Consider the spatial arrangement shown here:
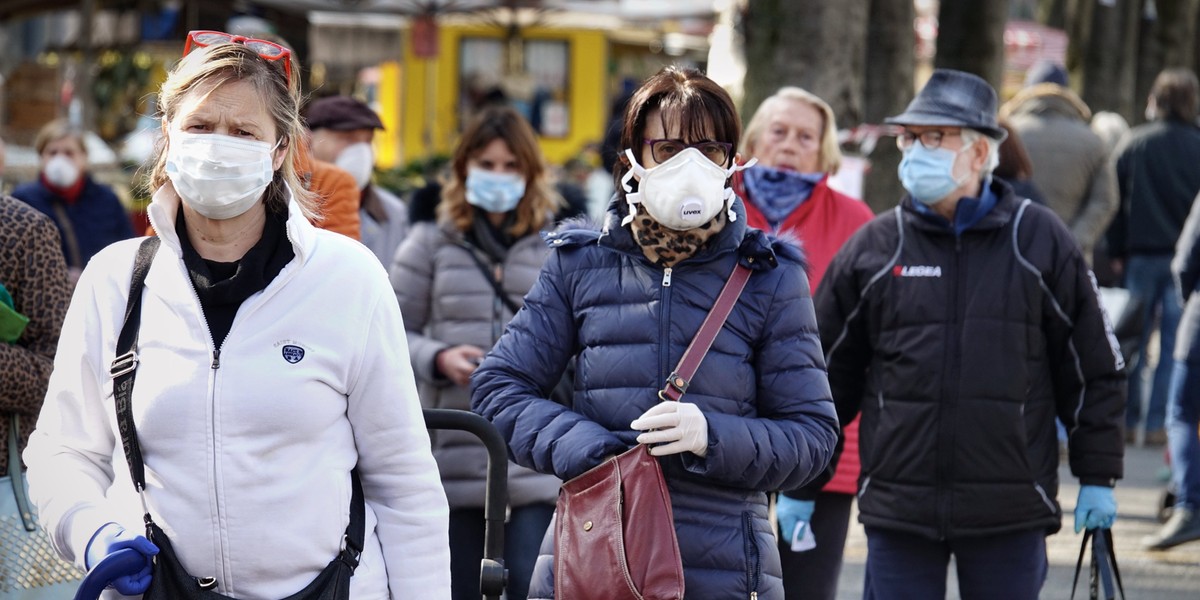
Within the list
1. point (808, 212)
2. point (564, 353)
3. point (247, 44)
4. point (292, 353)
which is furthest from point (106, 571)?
point (808, 212)

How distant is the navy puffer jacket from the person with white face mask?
679 centimetres

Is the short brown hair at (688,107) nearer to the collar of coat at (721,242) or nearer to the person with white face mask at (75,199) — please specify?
the collar of coat at (721,242)

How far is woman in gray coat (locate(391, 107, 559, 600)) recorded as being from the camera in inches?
220

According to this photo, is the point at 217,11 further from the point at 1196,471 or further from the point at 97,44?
the point at 1196,471

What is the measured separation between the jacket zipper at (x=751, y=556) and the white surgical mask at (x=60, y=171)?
7.44 meters

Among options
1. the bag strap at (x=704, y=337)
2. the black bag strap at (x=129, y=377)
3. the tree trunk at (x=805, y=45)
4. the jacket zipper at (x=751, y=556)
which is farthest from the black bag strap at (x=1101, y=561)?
the tree trunk at (x=805, y=45)

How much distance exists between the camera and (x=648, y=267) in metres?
3.81

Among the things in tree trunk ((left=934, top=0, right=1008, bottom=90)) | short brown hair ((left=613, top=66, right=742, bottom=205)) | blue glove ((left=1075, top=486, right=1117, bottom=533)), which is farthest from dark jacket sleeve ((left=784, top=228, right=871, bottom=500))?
tree trunk ((left=934, top=0, right=1008, bottom=90))

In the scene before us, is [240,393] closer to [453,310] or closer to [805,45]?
[453,310]

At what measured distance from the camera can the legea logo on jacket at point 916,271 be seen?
4.98 metres

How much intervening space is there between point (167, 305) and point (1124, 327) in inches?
353

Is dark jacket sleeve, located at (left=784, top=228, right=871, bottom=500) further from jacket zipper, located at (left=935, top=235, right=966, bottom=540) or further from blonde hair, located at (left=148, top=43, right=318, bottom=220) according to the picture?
blonde hair, located at (left=148, top=43, right=318, bottom=220)

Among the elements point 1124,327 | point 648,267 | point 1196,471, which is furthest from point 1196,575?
point 648,267

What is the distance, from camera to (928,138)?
17.2ft
